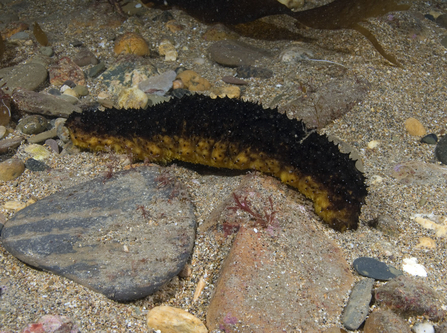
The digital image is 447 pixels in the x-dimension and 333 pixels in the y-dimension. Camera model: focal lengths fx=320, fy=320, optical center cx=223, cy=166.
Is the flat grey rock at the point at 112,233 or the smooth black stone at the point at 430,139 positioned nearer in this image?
the flat grey rock at the point at 112,233

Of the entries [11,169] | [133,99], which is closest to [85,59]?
[133,99]

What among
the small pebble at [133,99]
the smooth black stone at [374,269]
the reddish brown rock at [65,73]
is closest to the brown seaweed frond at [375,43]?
the smooth black stone at [374,269]

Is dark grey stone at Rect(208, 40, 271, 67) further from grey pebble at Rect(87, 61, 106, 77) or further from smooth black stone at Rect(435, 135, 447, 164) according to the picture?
smooth black stone at Rect(435, 135, 447, 164)

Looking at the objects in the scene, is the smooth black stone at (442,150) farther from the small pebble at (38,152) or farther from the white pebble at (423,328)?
the small pebble at (38,152)

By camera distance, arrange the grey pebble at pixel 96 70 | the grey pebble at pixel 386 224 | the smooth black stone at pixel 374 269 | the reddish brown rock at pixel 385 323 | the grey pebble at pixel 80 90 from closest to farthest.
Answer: the reddish brown rock at pixel 385 323, the smooth black stone at pixel 374 269, the grey pebble at pixel 386 224, the grey pebble at pixel 80 90, the grey pebble at pixel 96 70

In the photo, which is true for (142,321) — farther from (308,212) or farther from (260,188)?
(308,212)

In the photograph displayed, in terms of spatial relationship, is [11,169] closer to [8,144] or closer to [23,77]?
[8,144]

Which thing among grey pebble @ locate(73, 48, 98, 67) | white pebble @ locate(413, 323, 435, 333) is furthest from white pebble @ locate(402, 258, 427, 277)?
grey pebble @ locate(73, 48, 98, 67)

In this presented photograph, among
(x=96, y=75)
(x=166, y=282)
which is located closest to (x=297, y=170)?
(x=166, y=282)
